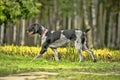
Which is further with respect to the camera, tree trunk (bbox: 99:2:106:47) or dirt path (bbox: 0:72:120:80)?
tree trunk (bbox: 99:2:106:47)

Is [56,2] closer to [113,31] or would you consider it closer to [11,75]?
[113,31]

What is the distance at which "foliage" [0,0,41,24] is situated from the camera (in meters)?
23.0

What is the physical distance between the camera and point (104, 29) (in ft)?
168

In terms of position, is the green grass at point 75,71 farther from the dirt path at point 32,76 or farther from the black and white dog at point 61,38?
the black and white dog at point 61,38

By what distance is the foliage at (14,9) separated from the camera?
2303cm

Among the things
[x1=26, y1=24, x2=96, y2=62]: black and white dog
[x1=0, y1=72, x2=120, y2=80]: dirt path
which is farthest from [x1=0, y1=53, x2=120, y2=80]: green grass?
[x1=26, y1=24, x2=96, y2=62]: black and white dog

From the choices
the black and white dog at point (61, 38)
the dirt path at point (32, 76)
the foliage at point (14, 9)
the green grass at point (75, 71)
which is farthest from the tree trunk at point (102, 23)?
the dirt path at point (32, 76)

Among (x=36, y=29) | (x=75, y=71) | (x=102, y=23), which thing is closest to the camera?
(x=75, y=71)

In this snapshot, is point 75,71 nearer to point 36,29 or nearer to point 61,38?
point 61,38

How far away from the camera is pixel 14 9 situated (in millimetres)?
23406

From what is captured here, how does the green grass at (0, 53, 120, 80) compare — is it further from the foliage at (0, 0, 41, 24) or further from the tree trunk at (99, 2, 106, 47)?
the tree trunk at (99, 2, 106, 47)

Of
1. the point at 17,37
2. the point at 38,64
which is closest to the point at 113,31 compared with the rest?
the point at 17,37

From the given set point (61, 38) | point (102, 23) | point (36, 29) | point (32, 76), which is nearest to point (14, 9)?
point (36, 29)

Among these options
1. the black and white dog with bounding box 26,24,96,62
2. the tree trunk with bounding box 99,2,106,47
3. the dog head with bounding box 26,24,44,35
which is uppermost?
the dog head with bounding box 26,24,44,35
